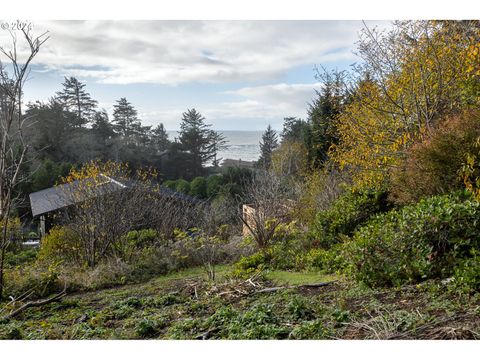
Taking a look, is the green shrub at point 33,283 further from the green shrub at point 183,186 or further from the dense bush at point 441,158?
the green shrub at point 183,186

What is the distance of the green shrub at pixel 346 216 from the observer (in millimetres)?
6613

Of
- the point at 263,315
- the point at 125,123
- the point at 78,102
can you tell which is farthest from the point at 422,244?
the point at 78,102

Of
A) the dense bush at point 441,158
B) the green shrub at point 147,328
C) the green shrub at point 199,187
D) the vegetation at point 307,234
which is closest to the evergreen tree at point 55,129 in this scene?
the vegetation at point 307,234

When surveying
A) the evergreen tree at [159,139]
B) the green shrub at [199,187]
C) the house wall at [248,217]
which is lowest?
the house wall at [248,217]

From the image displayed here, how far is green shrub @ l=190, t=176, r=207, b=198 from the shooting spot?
1177 cm

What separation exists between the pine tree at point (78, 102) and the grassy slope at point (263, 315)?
5565 millimetres

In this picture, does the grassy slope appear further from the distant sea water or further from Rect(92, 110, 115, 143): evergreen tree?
Rect(92, 110, 115, 143): evergreen tree

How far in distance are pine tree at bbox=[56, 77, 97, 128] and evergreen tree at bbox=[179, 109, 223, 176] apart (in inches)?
85.8

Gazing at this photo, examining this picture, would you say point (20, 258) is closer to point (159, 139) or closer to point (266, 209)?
point (159, 139)

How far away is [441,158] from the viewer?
4676 mm

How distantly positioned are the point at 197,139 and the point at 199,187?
2579 millimetres

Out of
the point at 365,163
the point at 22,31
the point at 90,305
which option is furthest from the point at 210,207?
Answer: the point at 22,31

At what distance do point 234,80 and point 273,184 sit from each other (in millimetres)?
3885

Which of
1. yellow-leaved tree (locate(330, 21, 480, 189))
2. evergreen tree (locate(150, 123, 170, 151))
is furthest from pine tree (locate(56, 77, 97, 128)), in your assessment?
yellow-leaved tree (locate(330, 21, 480, 189))
